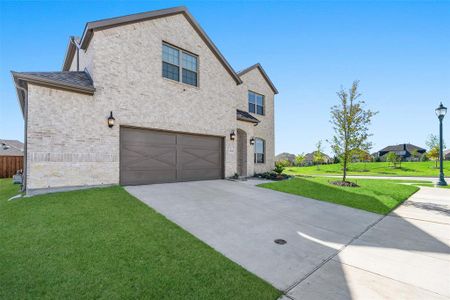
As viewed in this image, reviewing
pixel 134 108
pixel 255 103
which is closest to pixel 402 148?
pixel 255 103

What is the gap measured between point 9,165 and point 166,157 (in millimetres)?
16863

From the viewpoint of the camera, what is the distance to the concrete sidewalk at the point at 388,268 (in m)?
2.74

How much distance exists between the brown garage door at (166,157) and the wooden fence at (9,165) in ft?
51.2

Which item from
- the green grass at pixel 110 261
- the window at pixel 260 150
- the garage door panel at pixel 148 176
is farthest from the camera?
the window at pixel 260 150

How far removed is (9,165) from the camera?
1703cm

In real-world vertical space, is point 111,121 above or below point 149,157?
above

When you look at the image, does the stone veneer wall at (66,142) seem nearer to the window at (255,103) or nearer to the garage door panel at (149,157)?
the garage door panel at (149,157)

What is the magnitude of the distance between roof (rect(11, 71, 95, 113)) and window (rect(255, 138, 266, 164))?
1197 cm

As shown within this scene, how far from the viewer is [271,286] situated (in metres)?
2.80

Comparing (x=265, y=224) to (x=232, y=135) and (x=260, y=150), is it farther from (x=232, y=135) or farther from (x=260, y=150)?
(x=260, y=150)

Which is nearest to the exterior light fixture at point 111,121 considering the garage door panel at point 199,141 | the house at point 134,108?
the house at point 134,108

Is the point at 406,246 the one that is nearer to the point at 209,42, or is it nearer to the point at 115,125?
the point at 115,125

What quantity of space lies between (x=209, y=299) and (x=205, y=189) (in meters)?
6.48

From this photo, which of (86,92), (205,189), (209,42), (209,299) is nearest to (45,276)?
(209,299)
